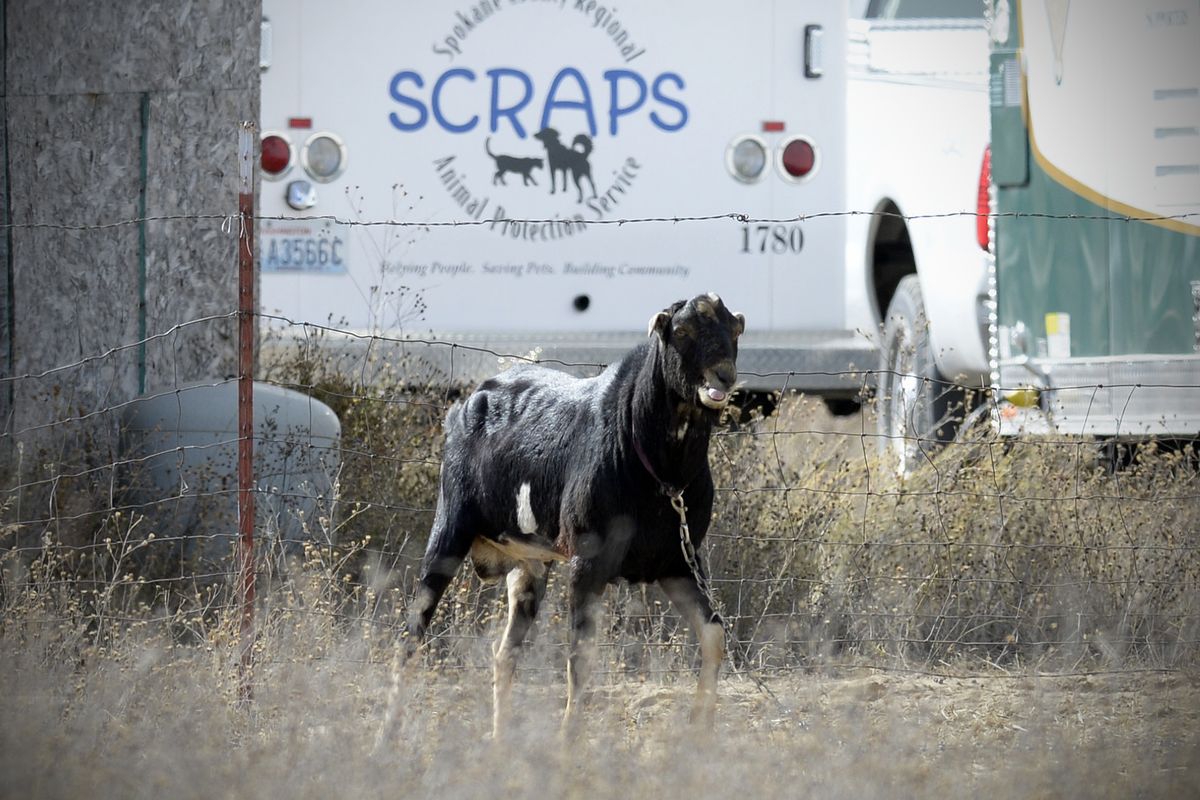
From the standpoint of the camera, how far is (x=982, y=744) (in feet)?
15.8

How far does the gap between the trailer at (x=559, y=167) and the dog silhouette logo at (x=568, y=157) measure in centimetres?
1

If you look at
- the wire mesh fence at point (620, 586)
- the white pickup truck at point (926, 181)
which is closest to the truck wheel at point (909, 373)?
the white pickup truck at point (926, 181)

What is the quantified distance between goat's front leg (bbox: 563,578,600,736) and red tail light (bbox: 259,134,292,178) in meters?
4.69

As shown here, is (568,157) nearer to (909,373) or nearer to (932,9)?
(909,373)

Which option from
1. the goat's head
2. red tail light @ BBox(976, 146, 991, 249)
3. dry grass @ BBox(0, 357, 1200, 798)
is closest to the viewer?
dry grass @ BBox(0, 357, 1200, 798)

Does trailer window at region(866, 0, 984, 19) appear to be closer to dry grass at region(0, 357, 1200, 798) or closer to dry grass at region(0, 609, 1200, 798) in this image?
dry grass at region(0, 357, 1200, 798)

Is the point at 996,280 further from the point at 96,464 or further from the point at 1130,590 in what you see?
the point at 96,464

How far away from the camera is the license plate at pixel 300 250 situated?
8.60 meters

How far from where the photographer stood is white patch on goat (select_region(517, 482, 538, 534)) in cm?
500

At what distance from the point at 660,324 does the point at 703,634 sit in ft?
3.07

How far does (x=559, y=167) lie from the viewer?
28.6 feet

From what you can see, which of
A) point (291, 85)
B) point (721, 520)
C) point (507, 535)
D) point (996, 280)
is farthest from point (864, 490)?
point (291, 85)

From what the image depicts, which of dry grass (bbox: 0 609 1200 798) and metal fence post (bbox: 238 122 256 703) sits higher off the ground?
metal fence post (bbox: 238 122 256 703)

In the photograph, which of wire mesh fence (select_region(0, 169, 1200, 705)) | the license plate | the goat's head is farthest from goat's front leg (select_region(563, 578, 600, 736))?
the license plate
